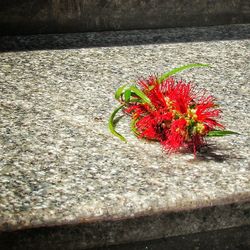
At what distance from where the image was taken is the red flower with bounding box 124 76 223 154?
1371mm

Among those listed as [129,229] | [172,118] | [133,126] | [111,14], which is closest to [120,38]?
[111,14]

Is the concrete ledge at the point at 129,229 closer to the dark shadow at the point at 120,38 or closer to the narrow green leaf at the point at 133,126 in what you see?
the narrow green leaf at the point at 133,126

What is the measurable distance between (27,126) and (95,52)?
2.96 feet

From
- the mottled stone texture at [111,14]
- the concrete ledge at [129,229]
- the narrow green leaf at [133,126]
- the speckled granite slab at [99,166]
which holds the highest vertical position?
the mottled stone texture at [111,14]

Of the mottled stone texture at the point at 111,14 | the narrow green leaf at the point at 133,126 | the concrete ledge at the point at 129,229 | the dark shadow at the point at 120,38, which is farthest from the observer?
the mottled stone texture at the point at 111,14

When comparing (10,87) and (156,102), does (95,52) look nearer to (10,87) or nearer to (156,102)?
(10,87)

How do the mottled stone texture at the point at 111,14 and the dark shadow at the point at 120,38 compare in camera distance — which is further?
the mottled stone texture at the point at 111,14

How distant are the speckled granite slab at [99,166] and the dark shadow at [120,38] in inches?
12.0

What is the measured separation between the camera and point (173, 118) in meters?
1.41

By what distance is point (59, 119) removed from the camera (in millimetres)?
1753

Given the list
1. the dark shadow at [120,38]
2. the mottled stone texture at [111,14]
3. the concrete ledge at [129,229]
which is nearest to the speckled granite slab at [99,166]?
the concrete ledge at [129,229]

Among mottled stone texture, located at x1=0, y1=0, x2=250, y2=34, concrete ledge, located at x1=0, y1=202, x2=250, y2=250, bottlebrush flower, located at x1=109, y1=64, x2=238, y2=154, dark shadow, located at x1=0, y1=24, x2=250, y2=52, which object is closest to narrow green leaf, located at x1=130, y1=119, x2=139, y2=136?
bottlebrush flower, located at x1=109, y1=64, x2=238, y2=154

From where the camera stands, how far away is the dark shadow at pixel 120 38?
2530 mm

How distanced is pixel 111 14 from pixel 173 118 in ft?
5.03
